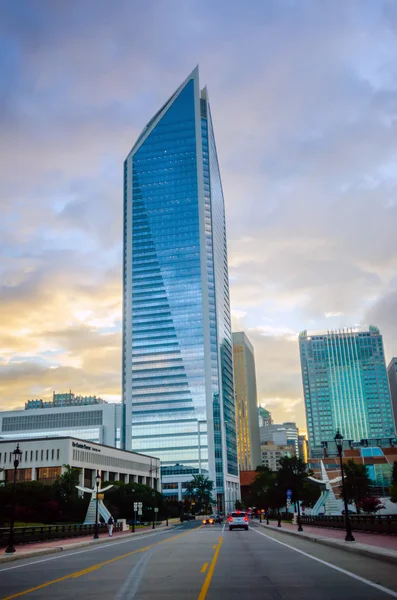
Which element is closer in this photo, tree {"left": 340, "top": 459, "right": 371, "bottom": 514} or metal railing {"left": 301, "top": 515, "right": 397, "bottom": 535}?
metal railing {"left": 301, "top": 515, "right": 397, "bottom": 535}

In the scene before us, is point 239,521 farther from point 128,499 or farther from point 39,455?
point 39,455

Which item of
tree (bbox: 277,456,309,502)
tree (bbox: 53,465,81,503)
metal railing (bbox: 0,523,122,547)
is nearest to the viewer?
metal railing (bbox: 0,523,122,547)

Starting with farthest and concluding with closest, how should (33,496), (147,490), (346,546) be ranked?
(147,490), (33,496), (346,546)

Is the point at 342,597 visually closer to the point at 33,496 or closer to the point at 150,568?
the point at 150,568

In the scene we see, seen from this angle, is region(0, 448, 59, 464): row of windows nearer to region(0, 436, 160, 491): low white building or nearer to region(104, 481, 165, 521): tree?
region(0, 436, 160, 491): low white building

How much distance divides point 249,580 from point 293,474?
101914 mm

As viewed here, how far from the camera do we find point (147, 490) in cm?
12038

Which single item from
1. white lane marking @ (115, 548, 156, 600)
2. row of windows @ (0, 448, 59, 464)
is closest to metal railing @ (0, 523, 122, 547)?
white lane marking @ (115, 548, 156, 600)

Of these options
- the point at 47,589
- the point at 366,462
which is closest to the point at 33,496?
the point at 47,589

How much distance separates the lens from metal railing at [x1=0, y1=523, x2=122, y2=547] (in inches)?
1549

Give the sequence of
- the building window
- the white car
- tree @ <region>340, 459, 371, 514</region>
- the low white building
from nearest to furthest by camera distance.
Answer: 1. the white car
2. tree @ <region>340, 459, 371, 514</region>
3. the building window
4. the low white building

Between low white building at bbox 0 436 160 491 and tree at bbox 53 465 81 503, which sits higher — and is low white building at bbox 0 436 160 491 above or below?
above

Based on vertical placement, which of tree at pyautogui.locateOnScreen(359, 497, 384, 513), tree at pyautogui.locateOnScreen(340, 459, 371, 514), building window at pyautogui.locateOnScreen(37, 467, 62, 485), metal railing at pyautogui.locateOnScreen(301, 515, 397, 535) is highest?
building window at pyautogui.locateOnScreen(37, 467, 62, 485)

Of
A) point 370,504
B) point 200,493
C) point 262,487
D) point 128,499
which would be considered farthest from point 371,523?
point 200,493
